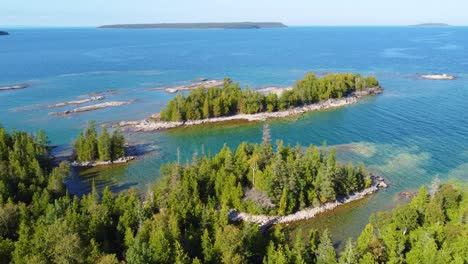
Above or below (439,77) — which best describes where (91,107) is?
below

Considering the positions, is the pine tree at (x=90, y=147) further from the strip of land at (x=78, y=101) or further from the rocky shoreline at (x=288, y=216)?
the strip of land at (x=78, y=101)

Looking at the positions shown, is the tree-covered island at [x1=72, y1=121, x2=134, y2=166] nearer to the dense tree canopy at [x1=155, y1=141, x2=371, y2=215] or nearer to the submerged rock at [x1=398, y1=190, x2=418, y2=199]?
the dense tree canopy at [x1=155, y1=141, x2=371, y2=215]

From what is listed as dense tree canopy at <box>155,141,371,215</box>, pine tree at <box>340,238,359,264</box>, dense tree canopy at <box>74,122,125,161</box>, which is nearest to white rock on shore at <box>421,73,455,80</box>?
dense tree canopy at <box>155,141,371,215</box>

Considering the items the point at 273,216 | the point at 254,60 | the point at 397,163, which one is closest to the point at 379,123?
the point at 397,163

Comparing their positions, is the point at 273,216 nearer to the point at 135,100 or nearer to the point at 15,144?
the point at 15,144

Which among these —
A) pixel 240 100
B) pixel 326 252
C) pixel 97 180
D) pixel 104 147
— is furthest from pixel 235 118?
pixel 326 252

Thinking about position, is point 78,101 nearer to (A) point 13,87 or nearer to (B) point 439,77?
(A) point 13,87
